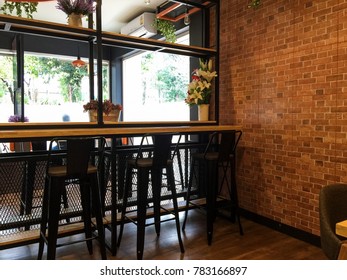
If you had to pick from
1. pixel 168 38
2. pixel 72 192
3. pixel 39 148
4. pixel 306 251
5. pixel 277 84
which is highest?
pixel 168 38

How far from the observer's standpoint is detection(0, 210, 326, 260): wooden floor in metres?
2.66

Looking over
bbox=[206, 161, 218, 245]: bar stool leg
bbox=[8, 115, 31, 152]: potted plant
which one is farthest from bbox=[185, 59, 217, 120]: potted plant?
bbox=[8, 115, 31, 152]: potted plant

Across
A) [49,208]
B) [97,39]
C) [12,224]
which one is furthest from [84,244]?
[97,39]

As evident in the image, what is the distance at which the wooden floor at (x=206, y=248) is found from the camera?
2.66 m

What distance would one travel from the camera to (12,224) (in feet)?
8.32

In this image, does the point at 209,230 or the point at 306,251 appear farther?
the point at 209,230

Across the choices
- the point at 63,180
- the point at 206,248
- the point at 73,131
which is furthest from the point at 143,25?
the point at 206,248

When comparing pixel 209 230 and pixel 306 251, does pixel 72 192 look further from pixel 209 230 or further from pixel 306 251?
pixel 306 251

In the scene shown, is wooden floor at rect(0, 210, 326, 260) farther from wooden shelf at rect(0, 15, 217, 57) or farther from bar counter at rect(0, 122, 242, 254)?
wooden shelf at rect(0, 15, 217, 57)

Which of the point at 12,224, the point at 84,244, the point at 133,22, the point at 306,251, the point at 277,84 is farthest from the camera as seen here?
the point at 133,22

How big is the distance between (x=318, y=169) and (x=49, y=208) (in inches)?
89.6

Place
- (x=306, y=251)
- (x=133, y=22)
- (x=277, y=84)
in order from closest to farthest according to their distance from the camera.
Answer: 1. (x=306, y=251)
2. (x=277, y=84)
3. (x=133, y=22)

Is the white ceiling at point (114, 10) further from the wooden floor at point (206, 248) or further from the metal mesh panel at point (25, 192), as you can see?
the wooden floor at point (206, 248)

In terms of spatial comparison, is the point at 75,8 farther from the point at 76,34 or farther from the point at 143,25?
the point at 143,25
